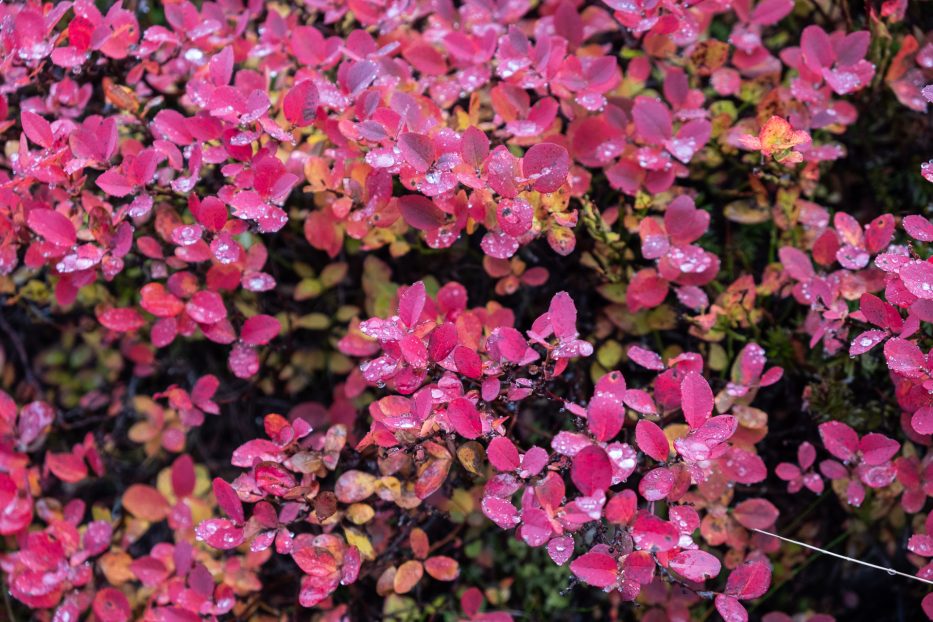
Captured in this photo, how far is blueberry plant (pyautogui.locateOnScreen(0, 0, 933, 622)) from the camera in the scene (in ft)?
3.72

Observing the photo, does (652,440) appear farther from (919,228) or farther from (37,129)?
(37,129)

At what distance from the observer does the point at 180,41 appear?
1.39 meters

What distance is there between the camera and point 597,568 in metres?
1.00

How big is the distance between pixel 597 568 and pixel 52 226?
1002mm

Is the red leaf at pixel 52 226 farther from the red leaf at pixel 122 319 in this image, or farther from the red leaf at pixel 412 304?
the red leaf at pixel 412 304

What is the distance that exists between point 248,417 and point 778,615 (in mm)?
1112

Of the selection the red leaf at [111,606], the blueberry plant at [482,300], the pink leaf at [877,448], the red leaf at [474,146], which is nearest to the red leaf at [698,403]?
the blueberry plant at [482,300]

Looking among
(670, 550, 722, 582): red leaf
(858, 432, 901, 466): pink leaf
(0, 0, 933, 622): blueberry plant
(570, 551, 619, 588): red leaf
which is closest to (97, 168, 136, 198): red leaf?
(0, 0, 933, 622): blueberry plant

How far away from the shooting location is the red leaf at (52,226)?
1247mm

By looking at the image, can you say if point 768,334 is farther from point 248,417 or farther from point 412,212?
point 248,417

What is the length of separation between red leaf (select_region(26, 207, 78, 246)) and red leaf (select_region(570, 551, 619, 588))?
95 cm

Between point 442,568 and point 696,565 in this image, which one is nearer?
point 696,565

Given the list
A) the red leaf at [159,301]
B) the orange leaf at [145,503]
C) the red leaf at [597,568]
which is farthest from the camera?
the orange leaf at [145,503]

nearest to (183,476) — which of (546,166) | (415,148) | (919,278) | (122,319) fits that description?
(122,319)
